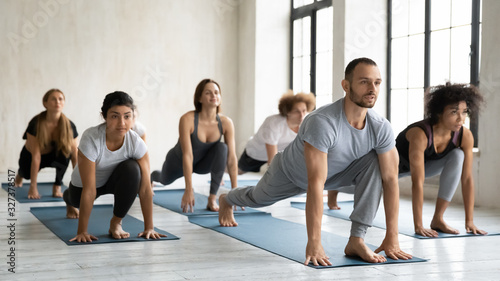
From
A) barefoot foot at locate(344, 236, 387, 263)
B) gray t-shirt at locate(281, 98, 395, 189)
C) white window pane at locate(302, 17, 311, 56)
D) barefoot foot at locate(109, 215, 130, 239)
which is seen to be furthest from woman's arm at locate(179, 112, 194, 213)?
white window pane at locate(302, 17, 311, 56)

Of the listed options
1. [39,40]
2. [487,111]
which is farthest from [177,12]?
[487,111]

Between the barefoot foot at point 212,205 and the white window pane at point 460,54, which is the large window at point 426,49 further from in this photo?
the barefoot foot at point 212,205

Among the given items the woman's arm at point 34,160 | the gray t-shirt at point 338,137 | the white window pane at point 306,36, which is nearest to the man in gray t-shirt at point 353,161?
the gray t-shirt at point 338,137

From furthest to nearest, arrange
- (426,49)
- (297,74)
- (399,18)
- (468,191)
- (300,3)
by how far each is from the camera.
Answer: (297,74) < (300,3) < (399,18) < (426,49) < (468,191)

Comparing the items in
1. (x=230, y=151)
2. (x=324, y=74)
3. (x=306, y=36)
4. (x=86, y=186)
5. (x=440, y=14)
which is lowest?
(x=86, y=186)

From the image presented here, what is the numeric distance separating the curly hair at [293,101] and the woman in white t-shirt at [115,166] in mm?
1976

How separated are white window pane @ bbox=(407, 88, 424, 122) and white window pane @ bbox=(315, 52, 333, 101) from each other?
4.42 ft

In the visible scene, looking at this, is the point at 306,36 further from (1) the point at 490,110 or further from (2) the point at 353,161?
(2) the point at 353,161

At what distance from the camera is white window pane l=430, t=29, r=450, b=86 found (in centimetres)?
538

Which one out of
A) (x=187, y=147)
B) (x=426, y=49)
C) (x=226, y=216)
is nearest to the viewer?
(x=226, y=216)

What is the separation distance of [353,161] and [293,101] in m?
2.22

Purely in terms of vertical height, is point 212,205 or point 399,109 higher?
point 399,109

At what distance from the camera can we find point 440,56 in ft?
17.9

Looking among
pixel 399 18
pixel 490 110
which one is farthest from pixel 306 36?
pixel 490 110
